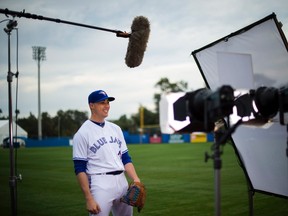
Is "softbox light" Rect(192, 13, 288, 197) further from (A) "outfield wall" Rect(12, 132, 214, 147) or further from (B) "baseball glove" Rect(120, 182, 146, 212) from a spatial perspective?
(A) "outfield wall" Rect(12, 132, 214, 147)

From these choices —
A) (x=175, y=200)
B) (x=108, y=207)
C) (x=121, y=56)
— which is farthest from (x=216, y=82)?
(x=175, y=200)

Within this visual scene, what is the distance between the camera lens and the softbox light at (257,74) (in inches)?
138

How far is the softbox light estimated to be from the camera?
3500mm

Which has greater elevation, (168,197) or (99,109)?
(99,109)

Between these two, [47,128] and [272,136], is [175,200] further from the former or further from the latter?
[47,128]

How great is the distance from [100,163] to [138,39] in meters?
1.47

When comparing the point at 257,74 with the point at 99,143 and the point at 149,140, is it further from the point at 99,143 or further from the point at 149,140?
the point at 149,140

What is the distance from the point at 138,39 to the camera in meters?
3.49

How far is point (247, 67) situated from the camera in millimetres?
3859

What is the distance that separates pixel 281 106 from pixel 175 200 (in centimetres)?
515

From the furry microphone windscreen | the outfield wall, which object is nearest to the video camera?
the furry microphone windscreen

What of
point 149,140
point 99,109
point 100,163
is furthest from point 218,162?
point 149,140

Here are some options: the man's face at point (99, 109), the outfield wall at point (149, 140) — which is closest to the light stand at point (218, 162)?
the man's face at point (99, 109)

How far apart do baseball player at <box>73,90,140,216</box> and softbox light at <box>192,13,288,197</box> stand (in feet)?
5.11
